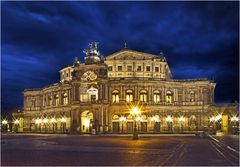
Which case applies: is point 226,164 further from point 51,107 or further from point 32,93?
point 32,93

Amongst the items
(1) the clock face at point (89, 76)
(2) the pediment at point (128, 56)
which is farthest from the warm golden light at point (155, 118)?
(2) the pediment at point (128, 56)

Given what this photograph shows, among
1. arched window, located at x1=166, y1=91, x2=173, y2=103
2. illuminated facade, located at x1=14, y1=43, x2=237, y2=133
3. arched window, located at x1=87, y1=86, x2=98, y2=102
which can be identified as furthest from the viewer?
arched window, located at x1=166, y1=91, x2=173, y2=103

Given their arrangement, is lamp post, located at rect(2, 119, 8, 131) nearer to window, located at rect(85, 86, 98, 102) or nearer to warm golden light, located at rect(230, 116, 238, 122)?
window, located at rect(85, 86, 98, 102)

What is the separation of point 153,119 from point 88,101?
15.9 metres

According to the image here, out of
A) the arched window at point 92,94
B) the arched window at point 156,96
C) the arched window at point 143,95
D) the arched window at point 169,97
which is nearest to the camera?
the arched window at point 92,94

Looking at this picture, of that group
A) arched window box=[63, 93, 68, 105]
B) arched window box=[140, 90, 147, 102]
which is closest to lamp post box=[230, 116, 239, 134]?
arched window box=[140, 90, 147, 102]

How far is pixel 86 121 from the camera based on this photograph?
322ft

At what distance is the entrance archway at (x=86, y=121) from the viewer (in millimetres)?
95812

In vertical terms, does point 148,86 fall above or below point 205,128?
above

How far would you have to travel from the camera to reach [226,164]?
73.6ft

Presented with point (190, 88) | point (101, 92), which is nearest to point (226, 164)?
point (101, 92)

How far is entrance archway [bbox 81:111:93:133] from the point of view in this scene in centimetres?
9581

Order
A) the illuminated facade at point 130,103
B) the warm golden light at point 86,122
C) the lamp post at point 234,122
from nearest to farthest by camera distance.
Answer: the lamp post at point 234,122, the illuminated facade at point 130,103, the warm golden light at point 86,122

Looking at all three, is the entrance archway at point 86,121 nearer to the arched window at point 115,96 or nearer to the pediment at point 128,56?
the arched window at point 115,96
